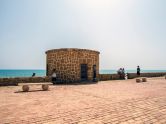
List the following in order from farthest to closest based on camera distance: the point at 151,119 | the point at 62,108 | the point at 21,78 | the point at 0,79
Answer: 1. the point at 21,78
2. the point at 0,79
3. the point at 62,108
4. the point at 151,119

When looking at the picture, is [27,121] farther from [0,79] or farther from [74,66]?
[74,66]

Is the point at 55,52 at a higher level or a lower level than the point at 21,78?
higher

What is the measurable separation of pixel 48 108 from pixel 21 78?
10.1 m

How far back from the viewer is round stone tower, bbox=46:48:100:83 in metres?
18.0

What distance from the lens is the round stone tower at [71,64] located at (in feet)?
59.1

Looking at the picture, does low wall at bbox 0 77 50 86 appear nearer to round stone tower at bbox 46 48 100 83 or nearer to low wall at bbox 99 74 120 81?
round stone tower at bbox 46 48 100 83

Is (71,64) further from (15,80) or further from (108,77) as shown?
(108,77)

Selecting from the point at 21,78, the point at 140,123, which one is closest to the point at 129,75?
the point at 21,78

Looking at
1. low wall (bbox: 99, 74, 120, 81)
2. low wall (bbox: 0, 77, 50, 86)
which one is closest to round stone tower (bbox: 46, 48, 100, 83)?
low wall (bbox: 0, 77, 50, 86)

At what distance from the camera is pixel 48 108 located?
6.99 meters

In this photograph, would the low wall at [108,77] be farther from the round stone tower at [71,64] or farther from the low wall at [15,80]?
the low wall at [15,80]

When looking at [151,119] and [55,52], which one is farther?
[55,52]

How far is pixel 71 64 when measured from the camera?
1808cm

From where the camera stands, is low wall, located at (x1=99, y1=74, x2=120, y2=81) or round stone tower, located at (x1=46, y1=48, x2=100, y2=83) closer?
round stone tower, located at (x1=46, y1=48, x2=100, y2=83)
